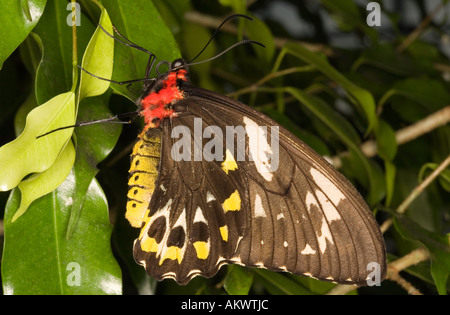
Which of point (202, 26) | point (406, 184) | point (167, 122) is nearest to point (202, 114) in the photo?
point (167, 122)

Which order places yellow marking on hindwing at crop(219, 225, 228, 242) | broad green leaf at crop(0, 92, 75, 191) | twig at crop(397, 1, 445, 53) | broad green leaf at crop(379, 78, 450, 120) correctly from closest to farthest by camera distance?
broad green leaf at crop(0, 92, 75, 191) → yellow marking on hindwing at crop(219, 225, 228, 242) → broad green leaf at crop(379, 78, 450, 120) → twig at crop(397, 1, 445, 53)

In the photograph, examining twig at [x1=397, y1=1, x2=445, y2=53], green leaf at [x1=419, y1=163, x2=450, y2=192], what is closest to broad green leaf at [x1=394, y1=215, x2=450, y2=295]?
green leaf at [x1=419, y1=163, x2=450, y2=192]

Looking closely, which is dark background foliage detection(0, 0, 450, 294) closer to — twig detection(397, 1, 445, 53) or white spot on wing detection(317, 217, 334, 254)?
twig detection(397, 1, 445, 53)

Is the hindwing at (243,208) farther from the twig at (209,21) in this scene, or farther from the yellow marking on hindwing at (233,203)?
the twig at (209,21)

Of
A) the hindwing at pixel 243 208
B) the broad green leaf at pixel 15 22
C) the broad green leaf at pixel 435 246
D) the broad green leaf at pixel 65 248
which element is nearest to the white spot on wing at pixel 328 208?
the hindwing at pixel 243 208

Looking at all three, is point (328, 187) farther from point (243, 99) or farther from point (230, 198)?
→ point (243, 99)
